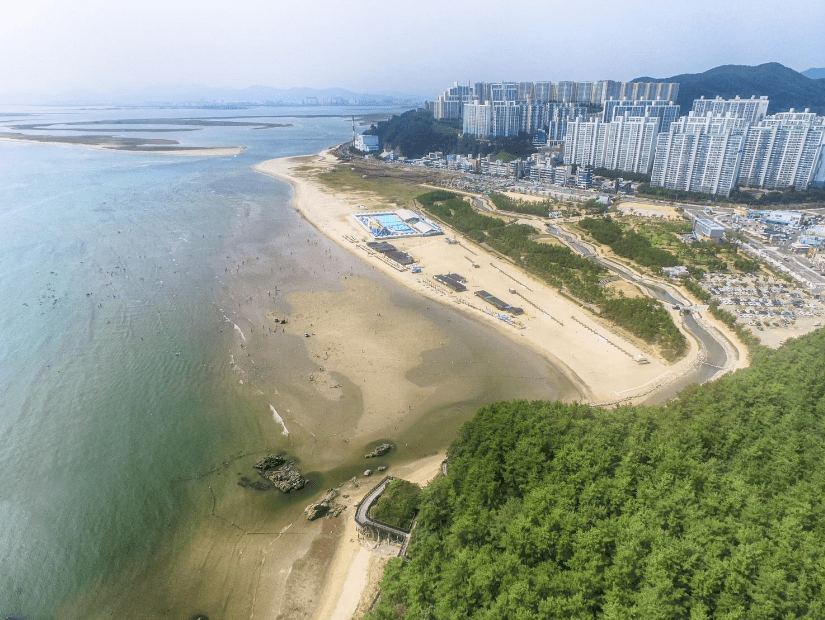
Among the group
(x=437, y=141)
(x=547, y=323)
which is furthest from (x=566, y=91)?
(x=547, y=323)

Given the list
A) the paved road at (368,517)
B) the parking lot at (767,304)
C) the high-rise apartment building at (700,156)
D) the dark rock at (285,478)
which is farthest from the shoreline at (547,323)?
the high-rise apartment building at (700,156)

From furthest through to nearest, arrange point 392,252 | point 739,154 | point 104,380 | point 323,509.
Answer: point 739,154
point 392,252
point 104,380
point 323,509

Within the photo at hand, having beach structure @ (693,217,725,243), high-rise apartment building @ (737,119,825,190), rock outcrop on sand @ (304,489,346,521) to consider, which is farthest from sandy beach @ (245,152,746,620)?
high-rise apartment building @ (737,119,825,190)

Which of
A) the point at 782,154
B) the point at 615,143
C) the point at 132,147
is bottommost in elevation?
the point at 782,154

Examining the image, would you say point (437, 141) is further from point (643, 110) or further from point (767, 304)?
point (767, 304)

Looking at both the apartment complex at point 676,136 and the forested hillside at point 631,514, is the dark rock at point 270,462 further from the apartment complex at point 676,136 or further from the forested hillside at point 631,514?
the apartment complex at point 676,136

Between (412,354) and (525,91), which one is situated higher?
(525,91)
